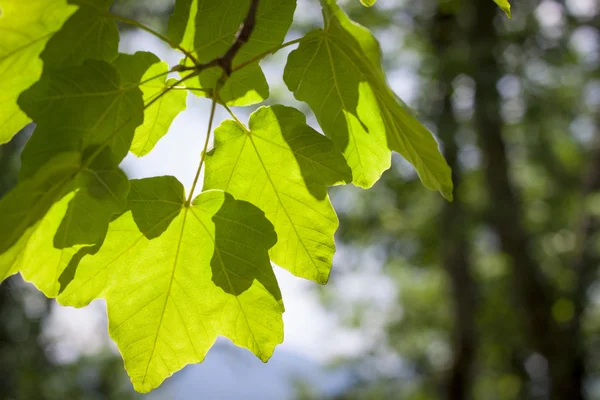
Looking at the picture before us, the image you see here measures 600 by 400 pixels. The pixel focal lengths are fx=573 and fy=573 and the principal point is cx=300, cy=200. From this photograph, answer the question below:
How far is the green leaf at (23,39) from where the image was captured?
1.81ft

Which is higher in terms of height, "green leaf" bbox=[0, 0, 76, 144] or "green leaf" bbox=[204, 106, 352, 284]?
"green leaf" bbox=[0, 0, 76, 144]

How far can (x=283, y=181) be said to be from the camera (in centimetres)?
70

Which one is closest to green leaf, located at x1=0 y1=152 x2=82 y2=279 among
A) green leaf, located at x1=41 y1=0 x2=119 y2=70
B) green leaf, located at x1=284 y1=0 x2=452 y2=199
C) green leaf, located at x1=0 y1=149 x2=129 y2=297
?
green leaf, located at x1=0 y1=149 x2=129 y2=297

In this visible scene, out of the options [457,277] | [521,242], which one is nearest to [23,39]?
[521,242]

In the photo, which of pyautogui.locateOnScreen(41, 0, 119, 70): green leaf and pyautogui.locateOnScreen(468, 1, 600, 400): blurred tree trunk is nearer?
pyautogui.locateOnScreen(41, 0, 119, 70): green leaf

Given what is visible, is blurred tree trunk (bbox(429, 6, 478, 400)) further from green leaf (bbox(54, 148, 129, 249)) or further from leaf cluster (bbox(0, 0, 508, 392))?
green leaf (bbox(54, 148, 129, 249))

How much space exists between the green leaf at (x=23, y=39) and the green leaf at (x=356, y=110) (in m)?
0.26

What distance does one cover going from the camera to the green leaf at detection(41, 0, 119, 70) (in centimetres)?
57

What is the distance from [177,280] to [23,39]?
0.31 metres

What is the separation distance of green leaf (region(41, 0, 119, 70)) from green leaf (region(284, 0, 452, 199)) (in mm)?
214

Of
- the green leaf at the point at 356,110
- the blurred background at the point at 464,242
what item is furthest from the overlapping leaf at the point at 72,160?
the blurred background at the point at 464,242

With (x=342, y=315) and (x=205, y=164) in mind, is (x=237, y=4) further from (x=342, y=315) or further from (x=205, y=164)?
(x=342, y=315)

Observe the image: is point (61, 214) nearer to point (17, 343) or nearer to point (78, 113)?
point (78, 113)

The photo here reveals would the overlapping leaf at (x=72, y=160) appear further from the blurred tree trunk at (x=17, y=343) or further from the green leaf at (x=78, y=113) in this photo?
the blurred tree trunk at (x=17, y=343)
